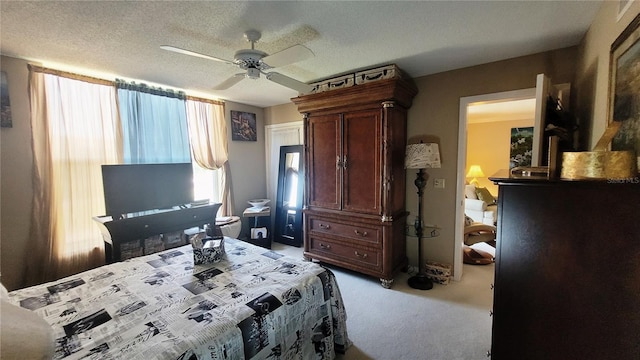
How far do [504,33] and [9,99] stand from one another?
177 inches

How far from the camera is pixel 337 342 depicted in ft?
5.97

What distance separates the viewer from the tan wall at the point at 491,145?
5.82 m

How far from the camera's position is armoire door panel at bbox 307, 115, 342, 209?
3000mm

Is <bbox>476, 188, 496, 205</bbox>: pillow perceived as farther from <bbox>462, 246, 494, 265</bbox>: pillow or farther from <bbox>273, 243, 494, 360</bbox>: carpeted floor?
<bbox>273, 243, 494, 360</bbox>: carpeted floor

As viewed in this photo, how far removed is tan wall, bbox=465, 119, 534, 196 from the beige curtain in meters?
5.59

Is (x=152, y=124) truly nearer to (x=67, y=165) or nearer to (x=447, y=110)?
(x=67, y=165)

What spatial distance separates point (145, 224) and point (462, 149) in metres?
3.72

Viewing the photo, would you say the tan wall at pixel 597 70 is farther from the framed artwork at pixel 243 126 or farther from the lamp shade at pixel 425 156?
the framed artwork at pixel 243 126

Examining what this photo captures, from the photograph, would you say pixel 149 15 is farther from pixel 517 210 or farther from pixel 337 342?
pixel 337 342

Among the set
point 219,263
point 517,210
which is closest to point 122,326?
point 219,263

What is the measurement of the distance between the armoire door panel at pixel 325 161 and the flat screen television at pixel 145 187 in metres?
1.70

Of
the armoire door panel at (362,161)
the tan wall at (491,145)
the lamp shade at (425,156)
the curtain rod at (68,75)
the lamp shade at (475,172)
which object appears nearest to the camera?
the curtain rod at (68,75)

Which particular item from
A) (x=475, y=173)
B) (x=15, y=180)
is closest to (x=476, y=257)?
(x=475, y=173)

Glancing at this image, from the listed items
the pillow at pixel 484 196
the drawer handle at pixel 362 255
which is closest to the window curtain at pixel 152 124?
the drawer handle at pixel 362 255
